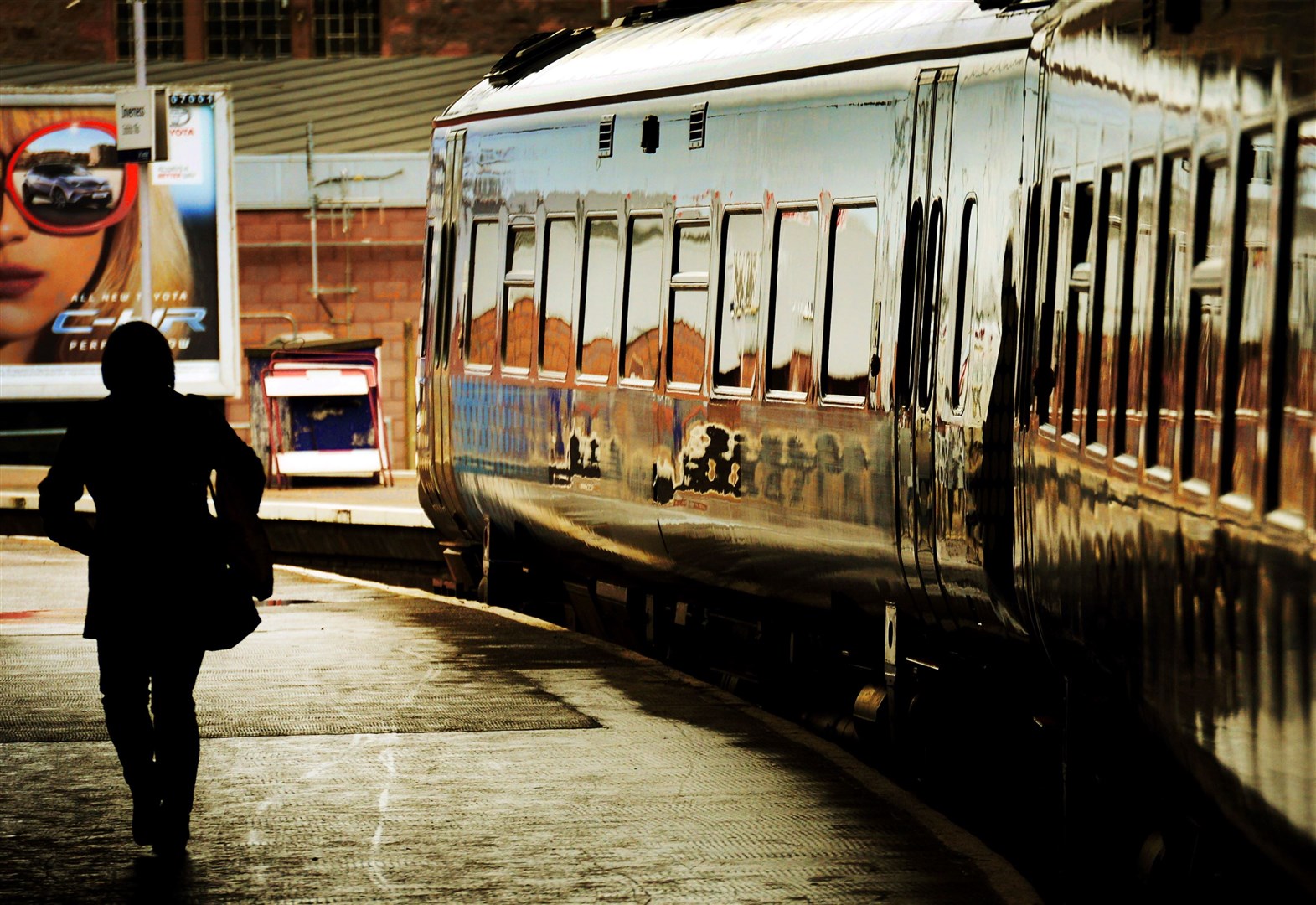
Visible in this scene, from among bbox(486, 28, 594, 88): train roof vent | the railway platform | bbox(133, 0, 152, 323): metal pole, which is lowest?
the railway platform

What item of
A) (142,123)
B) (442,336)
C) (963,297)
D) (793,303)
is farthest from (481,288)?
(142,123)

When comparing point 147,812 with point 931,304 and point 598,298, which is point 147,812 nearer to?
point 931,304

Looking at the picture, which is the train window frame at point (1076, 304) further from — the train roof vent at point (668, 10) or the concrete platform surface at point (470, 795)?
the train roof vent at point (668, 10)

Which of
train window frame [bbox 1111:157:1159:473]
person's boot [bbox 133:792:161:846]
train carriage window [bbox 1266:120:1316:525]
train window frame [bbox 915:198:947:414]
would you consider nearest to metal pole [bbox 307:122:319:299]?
train window frame [bbox 915:198:947:414]

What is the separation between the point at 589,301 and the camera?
1252 cm

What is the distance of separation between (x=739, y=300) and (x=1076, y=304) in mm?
4101

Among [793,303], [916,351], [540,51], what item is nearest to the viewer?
[916,351]

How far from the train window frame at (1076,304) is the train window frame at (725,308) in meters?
3.65

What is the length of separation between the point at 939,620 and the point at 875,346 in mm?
1093

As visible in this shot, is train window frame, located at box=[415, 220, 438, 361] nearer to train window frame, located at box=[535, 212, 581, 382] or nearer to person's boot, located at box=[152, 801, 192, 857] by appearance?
train window frame, located at box=[535, 212, 581, 382]

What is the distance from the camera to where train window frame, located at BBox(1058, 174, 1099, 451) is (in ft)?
21.7

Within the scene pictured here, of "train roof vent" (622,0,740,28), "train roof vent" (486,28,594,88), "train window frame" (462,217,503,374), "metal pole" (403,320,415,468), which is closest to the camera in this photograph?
"train roof vent" (622,0,740,28)

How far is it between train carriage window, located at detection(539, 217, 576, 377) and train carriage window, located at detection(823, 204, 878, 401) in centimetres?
297

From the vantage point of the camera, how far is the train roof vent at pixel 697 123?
11.2 m
